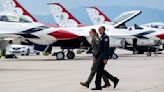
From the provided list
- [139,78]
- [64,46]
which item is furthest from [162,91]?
[64,46]

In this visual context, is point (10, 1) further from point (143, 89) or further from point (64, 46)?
point (143, 89)

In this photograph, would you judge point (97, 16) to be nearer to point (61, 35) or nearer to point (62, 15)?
point (62, 15)

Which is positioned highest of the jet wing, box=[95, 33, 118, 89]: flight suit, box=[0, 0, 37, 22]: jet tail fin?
box=[0, 0, 37, 22]: jet tail fin

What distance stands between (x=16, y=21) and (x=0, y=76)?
11.5 metres

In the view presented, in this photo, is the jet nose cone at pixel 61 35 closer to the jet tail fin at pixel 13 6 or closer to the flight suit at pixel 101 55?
the jet tail fin at pixel 13 6

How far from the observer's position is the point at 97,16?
5316cm

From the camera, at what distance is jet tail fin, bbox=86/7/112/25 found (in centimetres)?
5206

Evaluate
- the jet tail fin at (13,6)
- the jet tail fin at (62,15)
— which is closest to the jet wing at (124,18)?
the jet tail fin at (62,15)

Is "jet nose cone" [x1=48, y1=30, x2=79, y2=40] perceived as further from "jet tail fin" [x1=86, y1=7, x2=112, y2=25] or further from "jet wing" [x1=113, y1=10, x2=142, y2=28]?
"jet tail fin" [x1=86, y1=7, x2=112, y2=25]

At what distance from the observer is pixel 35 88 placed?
552 inches

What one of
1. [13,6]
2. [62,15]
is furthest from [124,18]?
[13,6]

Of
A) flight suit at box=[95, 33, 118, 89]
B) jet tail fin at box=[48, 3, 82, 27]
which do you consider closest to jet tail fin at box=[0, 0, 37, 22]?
jet tail fin at box=[48, 3, 82, 27]

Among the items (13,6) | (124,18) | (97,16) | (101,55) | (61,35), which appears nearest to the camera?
(101,55)

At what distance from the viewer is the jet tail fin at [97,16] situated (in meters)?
52.1
